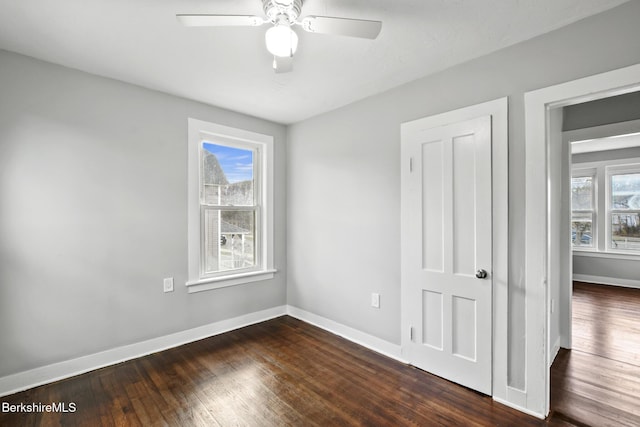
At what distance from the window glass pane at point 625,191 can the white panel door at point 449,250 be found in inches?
220

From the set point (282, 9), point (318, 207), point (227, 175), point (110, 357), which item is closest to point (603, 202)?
point (318, 207)

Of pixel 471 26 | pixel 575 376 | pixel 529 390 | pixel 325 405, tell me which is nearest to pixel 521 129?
pixel 471 26

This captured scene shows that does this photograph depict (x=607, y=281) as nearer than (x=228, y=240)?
No

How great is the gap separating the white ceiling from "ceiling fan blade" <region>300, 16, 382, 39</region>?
0.92 feet

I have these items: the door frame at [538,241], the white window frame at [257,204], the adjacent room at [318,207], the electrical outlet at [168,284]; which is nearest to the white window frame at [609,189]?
the adjacent room at [318,207]

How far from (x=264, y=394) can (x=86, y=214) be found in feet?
6.83

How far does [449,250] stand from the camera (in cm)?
234

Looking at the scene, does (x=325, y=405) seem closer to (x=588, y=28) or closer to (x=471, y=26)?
(x=471, y=26)

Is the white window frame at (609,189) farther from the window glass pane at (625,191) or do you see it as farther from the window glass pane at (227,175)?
the window glass pane at (227,175)

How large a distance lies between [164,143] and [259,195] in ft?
4.05

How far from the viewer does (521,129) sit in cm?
201

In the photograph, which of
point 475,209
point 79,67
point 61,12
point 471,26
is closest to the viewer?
point 61,12

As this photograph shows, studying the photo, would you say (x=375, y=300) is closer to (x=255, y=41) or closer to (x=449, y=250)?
(x=449, y=250)

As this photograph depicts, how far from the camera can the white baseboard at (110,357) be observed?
217 cm
